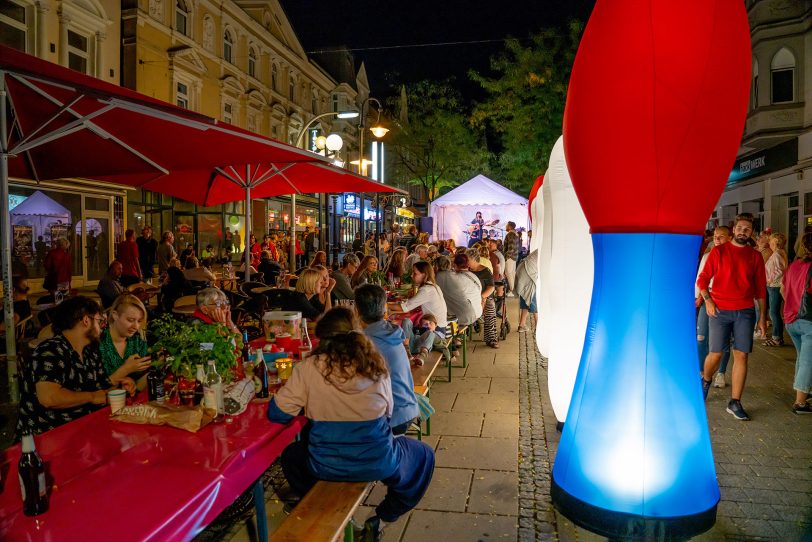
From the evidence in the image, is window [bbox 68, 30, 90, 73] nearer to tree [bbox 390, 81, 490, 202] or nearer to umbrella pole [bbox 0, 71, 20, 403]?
umbrella pole [bbox 0, 71, 20, 403]

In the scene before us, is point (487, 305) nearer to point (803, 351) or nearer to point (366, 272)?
point (366, 272)

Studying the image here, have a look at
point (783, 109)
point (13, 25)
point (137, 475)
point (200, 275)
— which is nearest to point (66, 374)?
point (137, 475)

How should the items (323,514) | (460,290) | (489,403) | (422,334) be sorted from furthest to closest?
(460,290) < (422,334) < (489,403) < (323,514)

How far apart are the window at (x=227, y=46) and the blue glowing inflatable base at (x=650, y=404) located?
78.9 feet

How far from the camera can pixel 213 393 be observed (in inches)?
127

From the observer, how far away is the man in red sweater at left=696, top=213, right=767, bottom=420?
5.77 m

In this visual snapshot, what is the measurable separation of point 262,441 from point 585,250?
3.03 meters

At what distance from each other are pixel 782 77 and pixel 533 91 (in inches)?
383

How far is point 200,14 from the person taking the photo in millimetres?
22172

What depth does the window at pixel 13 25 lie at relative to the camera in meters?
14.0

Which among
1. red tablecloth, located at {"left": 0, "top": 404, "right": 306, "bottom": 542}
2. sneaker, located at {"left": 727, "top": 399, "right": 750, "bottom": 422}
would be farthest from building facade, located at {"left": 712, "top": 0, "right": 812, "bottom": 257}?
red tablecloth, located at {"left": 0, "top": 404, "right": 306, "bottom": 542}

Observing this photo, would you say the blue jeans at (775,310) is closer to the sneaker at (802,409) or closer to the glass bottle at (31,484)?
the sneaker at (802,409)

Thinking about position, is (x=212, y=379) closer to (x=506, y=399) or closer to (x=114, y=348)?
(x=114, y=348)

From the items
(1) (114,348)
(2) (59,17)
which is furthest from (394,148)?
(1) (114,348)
